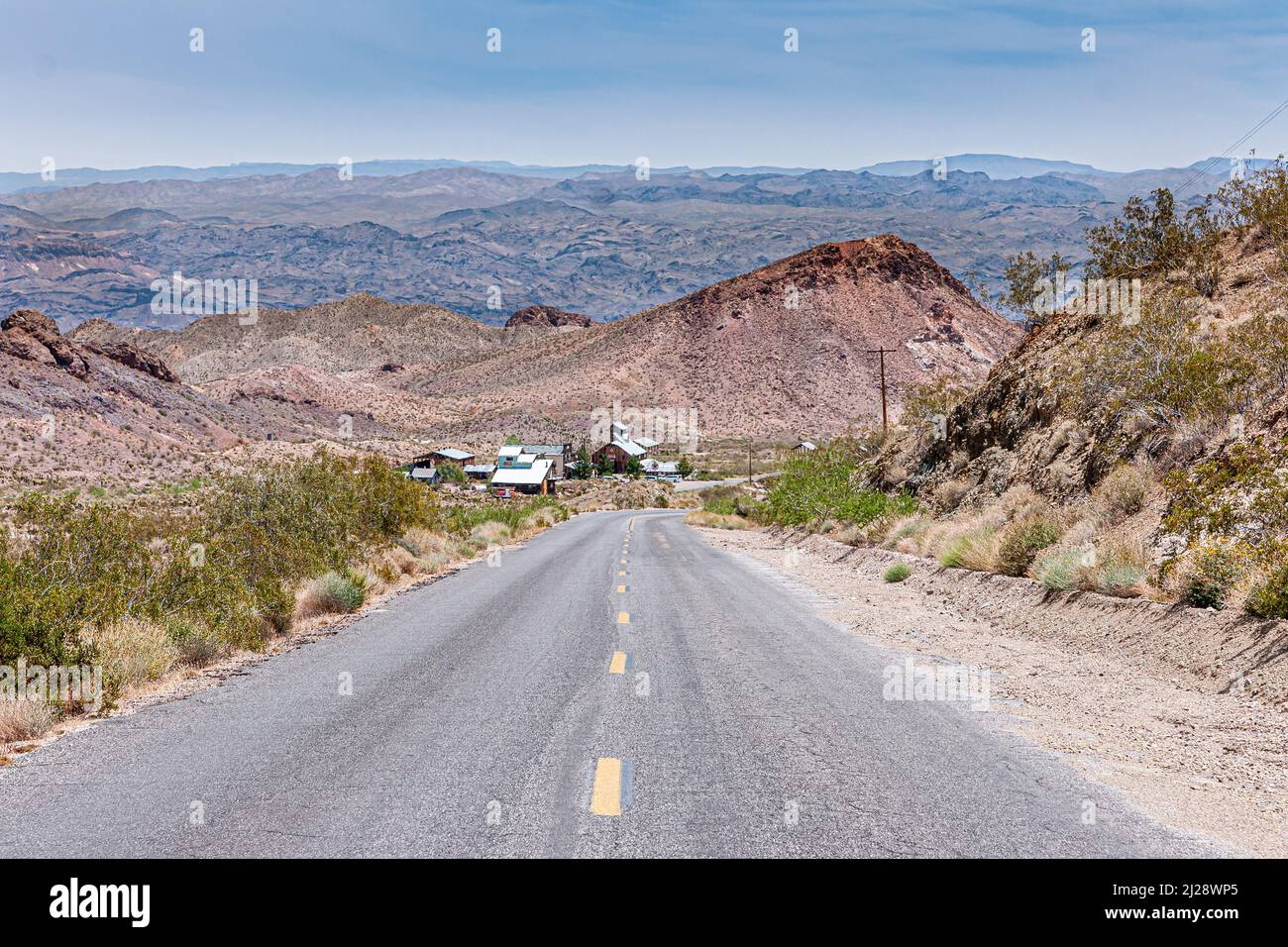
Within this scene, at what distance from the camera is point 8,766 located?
21.1 feet

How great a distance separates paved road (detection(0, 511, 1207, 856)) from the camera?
16.3ft

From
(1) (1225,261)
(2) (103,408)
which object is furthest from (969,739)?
(2) (103,408)

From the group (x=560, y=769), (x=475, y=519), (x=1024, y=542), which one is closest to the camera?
(x=560, y=769)

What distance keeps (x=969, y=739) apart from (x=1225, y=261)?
685 inches

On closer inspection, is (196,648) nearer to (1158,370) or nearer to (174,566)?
(174,566)

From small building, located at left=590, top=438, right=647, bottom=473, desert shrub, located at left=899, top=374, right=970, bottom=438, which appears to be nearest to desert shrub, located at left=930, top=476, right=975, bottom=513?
desert shrub, located at left=899, top=374, right=970, bottom=438

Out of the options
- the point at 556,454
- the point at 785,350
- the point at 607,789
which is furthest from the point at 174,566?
the point at 785,350

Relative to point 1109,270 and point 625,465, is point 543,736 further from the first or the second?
point 625,465

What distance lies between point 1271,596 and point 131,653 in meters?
10.3

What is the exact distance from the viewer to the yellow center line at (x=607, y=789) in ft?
17.6

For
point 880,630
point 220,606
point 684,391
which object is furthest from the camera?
point 684,391

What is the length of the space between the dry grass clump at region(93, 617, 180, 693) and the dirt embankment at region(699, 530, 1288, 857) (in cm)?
755

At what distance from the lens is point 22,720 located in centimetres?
720

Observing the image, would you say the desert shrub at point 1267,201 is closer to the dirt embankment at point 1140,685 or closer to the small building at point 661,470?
the dirt embankment at point 1140,685
